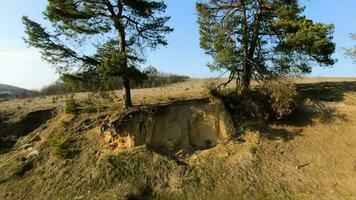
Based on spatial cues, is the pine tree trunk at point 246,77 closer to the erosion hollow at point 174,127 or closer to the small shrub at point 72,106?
the erosion hollow at point 174,127

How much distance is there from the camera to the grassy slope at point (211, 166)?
712 inches

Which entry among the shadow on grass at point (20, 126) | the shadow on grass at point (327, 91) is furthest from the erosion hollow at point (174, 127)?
the shadow on grass at point (20, 126)

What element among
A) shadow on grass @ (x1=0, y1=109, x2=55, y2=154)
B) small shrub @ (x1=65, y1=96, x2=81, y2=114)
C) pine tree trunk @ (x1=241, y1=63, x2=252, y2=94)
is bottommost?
shadow on grass @ (x1=0, y1=109, x2=55, y2=154)

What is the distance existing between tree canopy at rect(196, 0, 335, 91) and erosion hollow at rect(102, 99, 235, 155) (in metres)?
1.91

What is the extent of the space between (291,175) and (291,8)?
7.71 m

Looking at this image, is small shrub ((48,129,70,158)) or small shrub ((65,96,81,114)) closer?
small shrub ((48,129,70,158))

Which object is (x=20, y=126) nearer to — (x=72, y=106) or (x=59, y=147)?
(x=72, y=106)

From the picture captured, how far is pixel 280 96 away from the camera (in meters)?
20.4

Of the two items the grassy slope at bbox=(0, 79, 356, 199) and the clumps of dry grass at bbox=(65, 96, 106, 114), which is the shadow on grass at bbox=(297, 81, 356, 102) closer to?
the grassy slope at bbox=(0, 79, 356, 199)

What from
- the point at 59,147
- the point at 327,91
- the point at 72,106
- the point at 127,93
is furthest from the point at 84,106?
the point at 327,91

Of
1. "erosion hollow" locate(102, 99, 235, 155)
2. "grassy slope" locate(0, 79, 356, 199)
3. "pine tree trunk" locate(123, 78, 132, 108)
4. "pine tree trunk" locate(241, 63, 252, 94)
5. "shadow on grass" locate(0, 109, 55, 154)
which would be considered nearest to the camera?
"grassy slope" locate(0, 79, 356, 199)

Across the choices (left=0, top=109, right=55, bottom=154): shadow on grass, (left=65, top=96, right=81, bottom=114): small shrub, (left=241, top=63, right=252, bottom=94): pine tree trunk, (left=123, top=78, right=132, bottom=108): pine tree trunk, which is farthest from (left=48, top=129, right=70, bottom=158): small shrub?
(left=241, top=63, right=252, bottom=94): pine tree trunk

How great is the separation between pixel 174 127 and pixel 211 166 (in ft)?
9.07

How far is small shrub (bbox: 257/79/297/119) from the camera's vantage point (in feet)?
66.8
